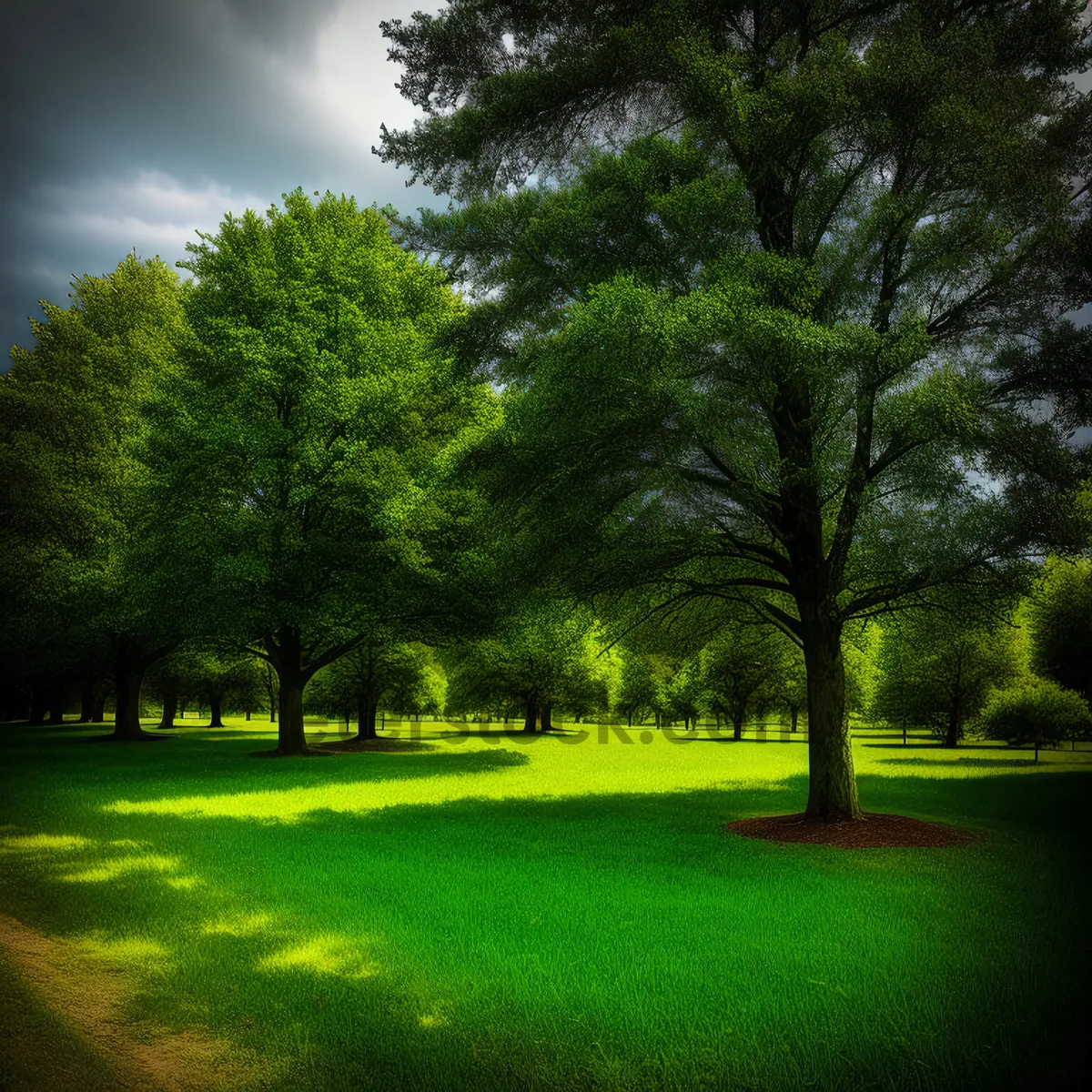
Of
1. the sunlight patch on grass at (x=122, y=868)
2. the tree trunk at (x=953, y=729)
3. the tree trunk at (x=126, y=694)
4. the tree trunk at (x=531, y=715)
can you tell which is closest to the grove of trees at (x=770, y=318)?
the sunlight patch on grass at (x=122, y=868)

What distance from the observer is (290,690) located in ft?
85.4

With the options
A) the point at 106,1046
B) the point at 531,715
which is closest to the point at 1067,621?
the point at 106,1046

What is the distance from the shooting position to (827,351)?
9.87 metres

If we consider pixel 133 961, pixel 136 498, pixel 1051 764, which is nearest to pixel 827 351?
pixel 133 961

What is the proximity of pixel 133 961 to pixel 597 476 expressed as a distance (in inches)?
323

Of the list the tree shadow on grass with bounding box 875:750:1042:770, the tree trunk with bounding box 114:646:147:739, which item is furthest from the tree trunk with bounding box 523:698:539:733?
the tree trunk with bounding box 114:646:147:739

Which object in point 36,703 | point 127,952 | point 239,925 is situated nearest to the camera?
point 127,952

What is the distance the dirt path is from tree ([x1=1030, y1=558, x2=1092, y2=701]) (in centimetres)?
1343

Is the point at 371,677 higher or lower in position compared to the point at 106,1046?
higher

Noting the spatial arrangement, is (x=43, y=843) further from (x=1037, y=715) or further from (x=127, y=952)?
(x=1037, y=715)

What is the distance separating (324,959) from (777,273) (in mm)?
10318

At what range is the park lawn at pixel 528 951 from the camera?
4.55 metres

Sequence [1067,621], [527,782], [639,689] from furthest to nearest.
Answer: [639,689], [527,782], [1067,621]

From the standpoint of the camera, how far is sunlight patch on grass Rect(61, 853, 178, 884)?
8840 millimetres
